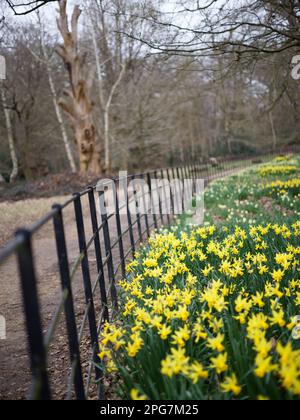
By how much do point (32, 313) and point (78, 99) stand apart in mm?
17253

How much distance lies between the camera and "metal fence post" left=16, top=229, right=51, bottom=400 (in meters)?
1.25

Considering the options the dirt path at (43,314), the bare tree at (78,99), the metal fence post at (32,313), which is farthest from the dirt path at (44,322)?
the bare tree at (78,99)

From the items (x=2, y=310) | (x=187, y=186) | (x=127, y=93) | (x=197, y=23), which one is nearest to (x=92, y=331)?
(x=2, y=310)

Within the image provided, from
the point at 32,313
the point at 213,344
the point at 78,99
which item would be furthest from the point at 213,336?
the point at 78,99

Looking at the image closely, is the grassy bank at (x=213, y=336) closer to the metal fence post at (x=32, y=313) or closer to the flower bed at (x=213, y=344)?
the flower bed at (x=213, y=344)

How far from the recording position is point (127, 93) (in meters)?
20.7

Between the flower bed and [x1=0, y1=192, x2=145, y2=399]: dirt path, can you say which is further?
[x1=0, y1=192, x2=145, y2=399]: dirt path

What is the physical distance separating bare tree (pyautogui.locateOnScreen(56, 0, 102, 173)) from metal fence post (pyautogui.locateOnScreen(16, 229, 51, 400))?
1682 cm

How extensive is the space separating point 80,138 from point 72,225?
901 cm

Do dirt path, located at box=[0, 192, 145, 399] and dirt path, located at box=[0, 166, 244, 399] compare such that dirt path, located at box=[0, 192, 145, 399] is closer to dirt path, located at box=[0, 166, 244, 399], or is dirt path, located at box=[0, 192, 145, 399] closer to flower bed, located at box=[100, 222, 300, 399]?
dirt path, located at box=[0, 166, 244, 399]

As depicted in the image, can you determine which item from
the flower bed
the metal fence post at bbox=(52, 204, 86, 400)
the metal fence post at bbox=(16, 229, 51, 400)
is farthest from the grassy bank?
the metal fence post at bbox=(16, 229, 51, 400)
